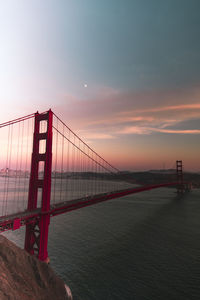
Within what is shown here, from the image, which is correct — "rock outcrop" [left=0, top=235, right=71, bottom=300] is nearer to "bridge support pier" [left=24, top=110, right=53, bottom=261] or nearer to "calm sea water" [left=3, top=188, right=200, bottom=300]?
"calm sea water" [left=3, top=188, right=200, bottom=300]

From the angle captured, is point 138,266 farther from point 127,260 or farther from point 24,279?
point 24,279

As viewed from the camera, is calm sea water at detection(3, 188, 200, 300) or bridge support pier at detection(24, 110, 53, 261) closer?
calm sea water at detection(3, 188, 200, 300)

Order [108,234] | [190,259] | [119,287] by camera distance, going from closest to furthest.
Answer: [119,287]
[190,259]
[108,234]

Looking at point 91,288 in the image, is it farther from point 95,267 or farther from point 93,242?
point 93,242

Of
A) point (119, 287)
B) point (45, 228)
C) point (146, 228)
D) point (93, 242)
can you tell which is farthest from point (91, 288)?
point (146, 228)

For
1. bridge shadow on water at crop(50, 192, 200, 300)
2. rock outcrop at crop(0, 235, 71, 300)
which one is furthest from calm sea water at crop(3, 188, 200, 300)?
rock outcrop at crop(0, 235, 71, 300)

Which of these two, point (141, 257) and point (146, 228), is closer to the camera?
point (141, 257)

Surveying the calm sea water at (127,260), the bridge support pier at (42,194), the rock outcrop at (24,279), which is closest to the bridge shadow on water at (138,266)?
the calm sea water at (127,260)
